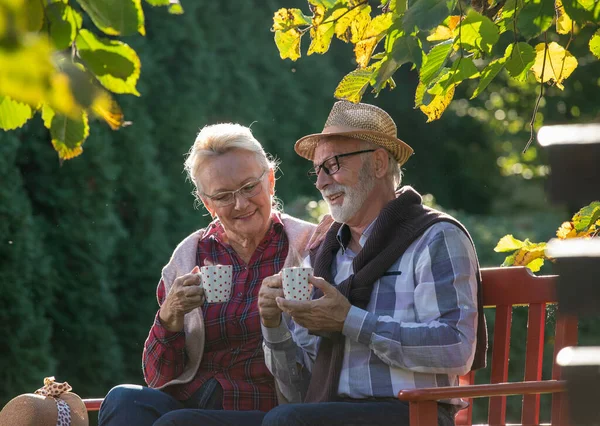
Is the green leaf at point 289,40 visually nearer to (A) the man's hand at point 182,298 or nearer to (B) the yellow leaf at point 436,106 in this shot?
(B) the yellow leaf at point 436,106

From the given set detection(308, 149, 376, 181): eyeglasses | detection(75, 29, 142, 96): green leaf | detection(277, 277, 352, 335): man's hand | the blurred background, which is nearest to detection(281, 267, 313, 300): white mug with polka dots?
detection(277, 277, 352, 335): man's hand

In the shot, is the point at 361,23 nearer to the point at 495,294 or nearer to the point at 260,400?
the point at 495,294

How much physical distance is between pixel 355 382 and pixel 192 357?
692 mm

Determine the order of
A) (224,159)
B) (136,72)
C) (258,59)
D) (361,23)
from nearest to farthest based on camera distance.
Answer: (136,72)
(361,23)
(224,159)
(258,59)

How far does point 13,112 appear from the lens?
5.79 ft

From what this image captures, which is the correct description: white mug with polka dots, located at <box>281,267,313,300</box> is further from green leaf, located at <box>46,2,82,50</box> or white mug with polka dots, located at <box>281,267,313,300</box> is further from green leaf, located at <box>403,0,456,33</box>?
green leaf, located at <box>46,2,82,50</box>

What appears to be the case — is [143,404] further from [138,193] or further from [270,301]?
[138,193]

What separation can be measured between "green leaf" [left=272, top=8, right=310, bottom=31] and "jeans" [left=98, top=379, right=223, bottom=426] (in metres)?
1.29

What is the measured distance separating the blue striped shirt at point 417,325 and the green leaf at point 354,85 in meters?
0.58

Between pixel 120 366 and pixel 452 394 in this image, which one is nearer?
pixel 452 394

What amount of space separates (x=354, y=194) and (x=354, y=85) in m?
0.65

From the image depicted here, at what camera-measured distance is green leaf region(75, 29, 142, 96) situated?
1.59 metres

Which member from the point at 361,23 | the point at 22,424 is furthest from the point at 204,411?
the point at 361,23

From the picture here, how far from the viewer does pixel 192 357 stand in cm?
352
